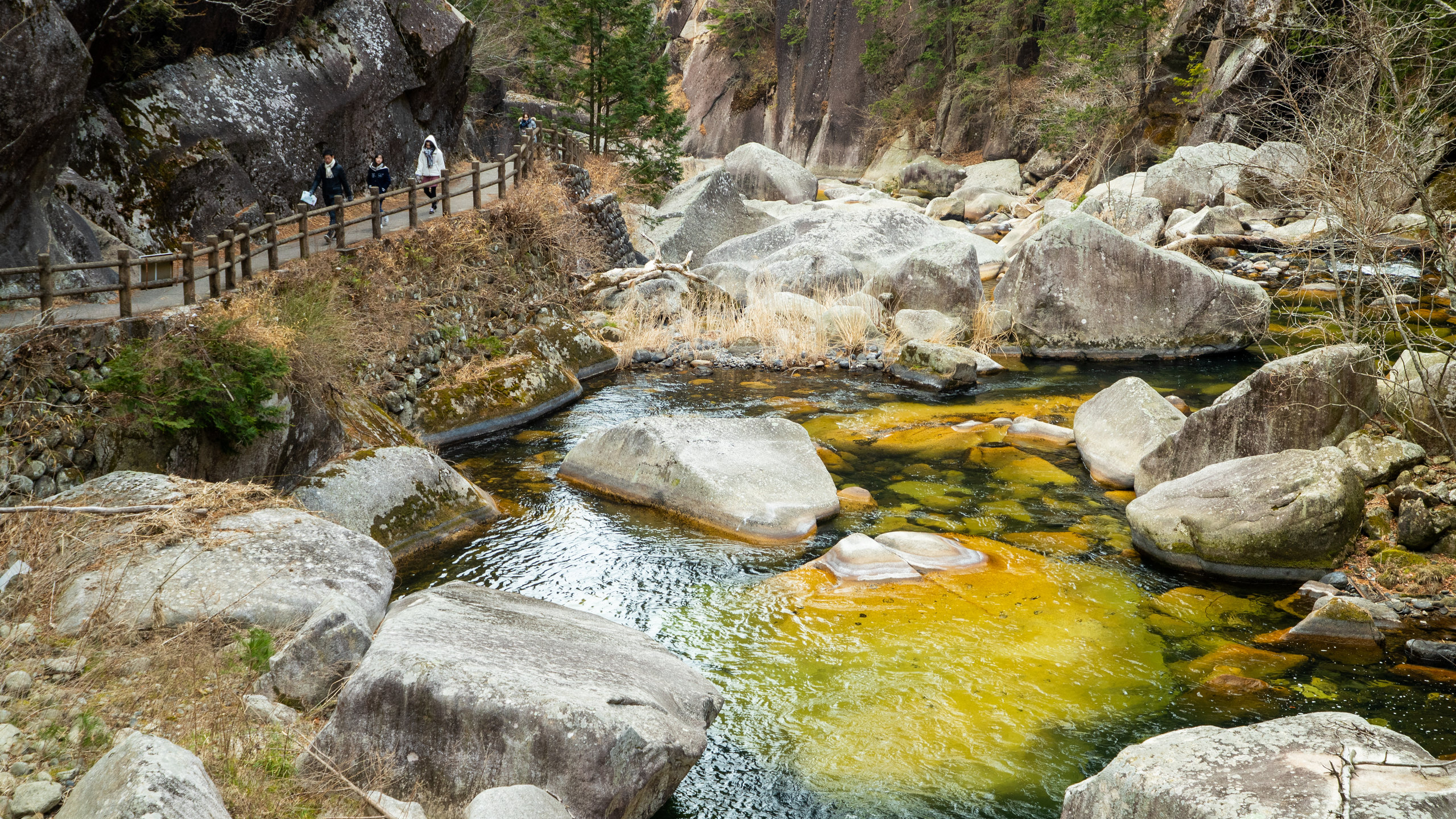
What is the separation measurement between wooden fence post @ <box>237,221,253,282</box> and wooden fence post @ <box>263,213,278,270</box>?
439 mm

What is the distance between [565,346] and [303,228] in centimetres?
477

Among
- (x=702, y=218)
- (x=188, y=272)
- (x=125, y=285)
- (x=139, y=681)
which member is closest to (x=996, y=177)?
(x=702, y=218)

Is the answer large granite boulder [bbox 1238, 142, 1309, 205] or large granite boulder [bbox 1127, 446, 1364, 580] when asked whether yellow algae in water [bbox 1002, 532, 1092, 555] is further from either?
large granite boulder [bbox 1238, 142, 1309, 205]

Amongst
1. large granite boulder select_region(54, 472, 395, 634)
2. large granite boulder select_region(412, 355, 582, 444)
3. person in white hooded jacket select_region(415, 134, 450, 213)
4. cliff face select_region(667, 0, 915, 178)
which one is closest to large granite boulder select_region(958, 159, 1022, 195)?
cliff face select_region(667, 0, 915, 178)

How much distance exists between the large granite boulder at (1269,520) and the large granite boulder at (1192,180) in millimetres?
18532

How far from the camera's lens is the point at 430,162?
1847 cm

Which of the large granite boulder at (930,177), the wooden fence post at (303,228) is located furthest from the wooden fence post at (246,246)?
the large granite boulder at (930,177)

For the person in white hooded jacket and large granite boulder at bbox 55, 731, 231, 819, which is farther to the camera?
the person in white hooded jacket

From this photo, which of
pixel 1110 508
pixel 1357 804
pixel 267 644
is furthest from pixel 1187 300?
pixel 267 644

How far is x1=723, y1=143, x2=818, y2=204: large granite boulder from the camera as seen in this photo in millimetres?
29516

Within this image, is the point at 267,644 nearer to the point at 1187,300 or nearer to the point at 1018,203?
the point at 1187,300

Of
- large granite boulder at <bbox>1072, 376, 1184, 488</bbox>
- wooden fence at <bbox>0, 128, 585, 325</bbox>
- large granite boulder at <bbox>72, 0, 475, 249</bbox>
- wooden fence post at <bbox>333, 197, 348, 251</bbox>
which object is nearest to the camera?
wooden fence at <bbox>0, 128, 585, 325</bbox>

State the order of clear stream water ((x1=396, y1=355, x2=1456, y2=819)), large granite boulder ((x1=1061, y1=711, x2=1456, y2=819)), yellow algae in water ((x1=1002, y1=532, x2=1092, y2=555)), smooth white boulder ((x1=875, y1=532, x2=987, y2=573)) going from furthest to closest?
yellow algae in water ((x1=1002, y1=532, x2=1092, y2=555)) → smooth white boulder ((x1=875, y1=532, x2=987, y2=573)) → clear stream water ((x1=396, y1=355, x2=1456, y2=819)) → large granite boulder ((x1=1061, y1=711, x2=1456, y2=819))

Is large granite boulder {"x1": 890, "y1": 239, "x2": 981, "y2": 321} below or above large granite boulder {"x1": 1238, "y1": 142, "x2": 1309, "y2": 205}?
below
